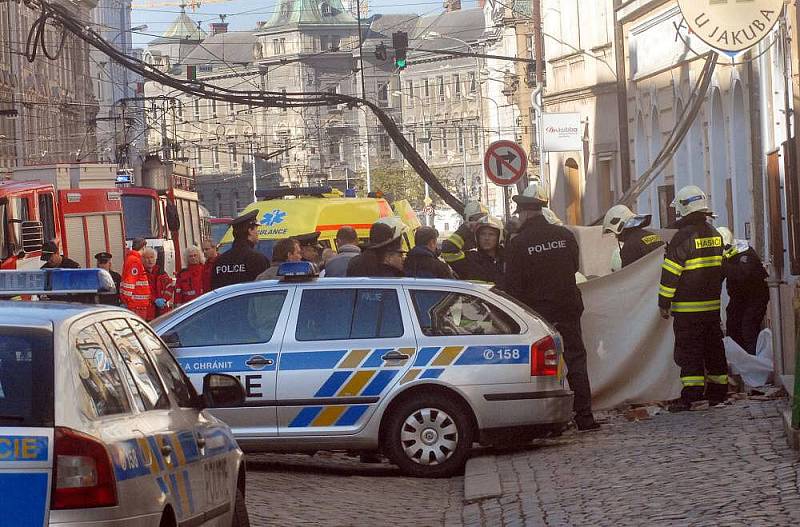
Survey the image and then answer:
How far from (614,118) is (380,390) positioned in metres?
21.8

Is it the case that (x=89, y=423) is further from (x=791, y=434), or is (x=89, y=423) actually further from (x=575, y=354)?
(x=575, y=354)

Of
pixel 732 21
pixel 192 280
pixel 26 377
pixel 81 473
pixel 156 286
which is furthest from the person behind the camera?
pixel 156 286

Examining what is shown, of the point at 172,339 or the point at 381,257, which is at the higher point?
the point at 381,257

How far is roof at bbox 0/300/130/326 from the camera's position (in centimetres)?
582

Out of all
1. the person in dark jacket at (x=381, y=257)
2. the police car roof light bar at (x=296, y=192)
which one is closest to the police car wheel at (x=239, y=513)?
the person in dark jacket at (x=381, y=257)

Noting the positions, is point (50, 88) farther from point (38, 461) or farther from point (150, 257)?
point (38, 461)

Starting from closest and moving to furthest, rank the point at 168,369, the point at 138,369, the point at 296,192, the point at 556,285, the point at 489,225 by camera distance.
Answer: the point at 138,369 → the point at 168,369 → the point at 556,285 → the point at 489,225 → the point at 296,192

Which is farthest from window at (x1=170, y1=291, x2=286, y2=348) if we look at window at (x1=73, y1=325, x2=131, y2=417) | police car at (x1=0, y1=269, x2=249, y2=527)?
window at (x1=73, y1=325, x2=131, y2=417)

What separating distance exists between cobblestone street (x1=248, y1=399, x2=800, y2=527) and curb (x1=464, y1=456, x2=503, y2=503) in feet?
0.29

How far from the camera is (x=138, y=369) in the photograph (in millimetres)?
6648

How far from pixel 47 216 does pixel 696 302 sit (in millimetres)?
16690

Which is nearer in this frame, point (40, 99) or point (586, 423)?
Result: point (586, 423)

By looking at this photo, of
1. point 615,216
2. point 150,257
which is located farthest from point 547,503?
point 150,257

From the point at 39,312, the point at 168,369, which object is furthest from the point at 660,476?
the point at 39,312
